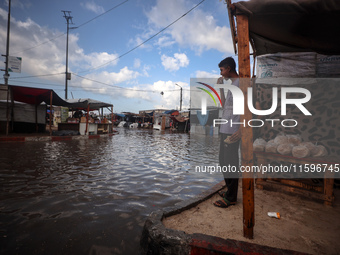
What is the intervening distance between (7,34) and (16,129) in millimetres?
7867

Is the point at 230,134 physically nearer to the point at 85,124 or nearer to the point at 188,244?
the point at 188,244

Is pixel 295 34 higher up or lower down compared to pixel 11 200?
higher up

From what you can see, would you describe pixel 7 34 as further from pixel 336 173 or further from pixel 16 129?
pixel 336 173

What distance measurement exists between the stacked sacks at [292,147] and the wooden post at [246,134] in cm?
169

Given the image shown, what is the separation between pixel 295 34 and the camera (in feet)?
7.57

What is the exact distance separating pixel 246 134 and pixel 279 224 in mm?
1333

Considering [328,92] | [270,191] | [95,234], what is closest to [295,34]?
[328,92]

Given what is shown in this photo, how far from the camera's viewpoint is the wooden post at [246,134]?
185cm

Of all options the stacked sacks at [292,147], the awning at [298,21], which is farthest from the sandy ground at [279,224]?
the awning at [298,21]

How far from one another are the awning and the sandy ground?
232cm

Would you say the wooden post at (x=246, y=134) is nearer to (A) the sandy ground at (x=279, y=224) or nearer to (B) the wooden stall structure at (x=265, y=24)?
(B) the wooden stall structure at (x=265, y=24)

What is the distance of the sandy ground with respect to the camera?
73.3 inches

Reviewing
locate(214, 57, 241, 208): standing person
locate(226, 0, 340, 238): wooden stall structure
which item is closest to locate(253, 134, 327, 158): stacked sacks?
locate(214, 57, 241, 208): standing person

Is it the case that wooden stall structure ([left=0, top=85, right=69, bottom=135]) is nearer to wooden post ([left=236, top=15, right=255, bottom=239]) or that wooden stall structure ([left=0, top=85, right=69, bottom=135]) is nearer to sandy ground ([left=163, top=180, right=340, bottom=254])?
sandy ground ([left=163, top=180, right=340, bottom=254])
